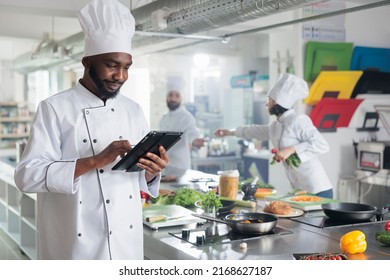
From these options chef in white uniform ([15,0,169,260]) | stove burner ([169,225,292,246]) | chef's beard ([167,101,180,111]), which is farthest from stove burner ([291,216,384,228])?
chef's beard ([167,101,180,111])

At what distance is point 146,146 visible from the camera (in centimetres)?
168

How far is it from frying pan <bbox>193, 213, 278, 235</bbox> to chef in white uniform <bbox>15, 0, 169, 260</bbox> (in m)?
0.41

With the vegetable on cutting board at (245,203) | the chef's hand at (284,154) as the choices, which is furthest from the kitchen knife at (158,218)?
the chef's hand at (284,154)

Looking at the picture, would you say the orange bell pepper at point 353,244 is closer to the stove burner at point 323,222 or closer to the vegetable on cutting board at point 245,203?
the stove burner at point 323,222

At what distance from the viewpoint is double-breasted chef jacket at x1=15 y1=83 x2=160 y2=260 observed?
1714 mm

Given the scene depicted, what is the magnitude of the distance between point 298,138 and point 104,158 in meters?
2.04

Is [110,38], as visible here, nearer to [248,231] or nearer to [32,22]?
[248,231]

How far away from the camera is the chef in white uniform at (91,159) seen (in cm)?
170

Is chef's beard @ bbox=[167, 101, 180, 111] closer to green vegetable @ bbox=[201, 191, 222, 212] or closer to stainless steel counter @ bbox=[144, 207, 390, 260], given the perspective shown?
green vegetable @ bbox=[201, 191, 222, 212]

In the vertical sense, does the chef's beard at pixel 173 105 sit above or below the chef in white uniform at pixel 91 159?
above

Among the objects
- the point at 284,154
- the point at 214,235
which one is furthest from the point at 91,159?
the point at 284,154

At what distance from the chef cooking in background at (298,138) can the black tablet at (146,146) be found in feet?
5.31

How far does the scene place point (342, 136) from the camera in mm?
4891
